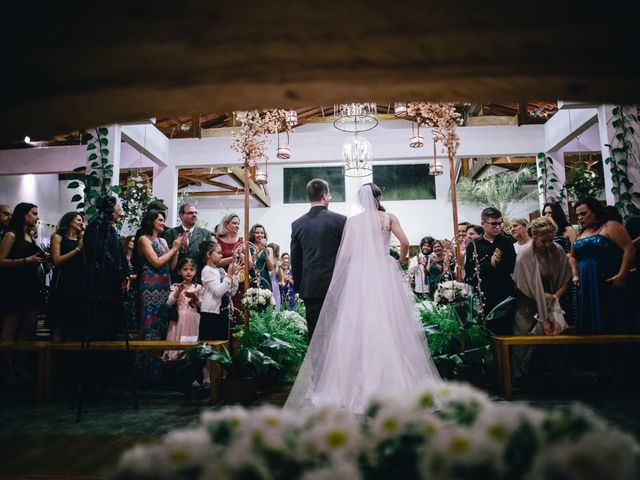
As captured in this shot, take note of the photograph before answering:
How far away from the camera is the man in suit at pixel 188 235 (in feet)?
15.6

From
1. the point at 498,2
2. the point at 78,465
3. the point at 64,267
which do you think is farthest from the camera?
the point at 64,267

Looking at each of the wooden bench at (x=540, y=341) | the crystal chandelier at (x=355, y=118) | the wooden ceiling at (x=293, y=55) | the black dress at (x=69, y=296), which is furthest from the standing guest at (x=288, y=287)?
the wooden ceiling at (x=293, y=55)

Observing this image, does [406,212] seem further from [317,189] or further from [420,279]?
[317,189]

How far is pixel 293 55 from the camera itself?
0.74 meters

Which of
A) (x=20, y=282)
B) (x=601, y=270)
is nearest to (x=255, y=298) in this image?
(x=20, y=282)

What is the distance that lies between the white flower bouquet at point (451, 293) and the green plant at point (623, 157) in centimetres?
305

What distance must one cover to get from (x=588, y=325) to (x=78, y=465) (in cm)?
393

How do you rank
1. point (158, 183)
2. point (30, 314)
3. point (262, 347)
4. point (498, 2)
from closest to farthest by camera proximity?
point (498, 2)
point (262, 347)
point (30, 314)
point (158, 183)

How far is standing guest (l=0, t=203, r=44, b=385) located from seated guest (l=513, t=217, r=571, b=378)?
14.9 feet

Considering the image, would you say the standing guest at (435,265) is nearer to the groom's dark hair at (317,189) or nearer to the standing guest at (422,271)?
the standing guest at (422,271)

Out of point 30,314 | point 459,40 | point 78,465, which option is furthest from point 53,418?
point 459,40

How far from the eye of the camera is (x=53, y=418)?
3027 mm

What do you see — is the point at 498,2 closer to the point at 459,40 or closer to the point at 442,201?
the point at 459,40

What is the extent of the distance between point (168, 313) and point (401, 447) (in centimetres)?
363
